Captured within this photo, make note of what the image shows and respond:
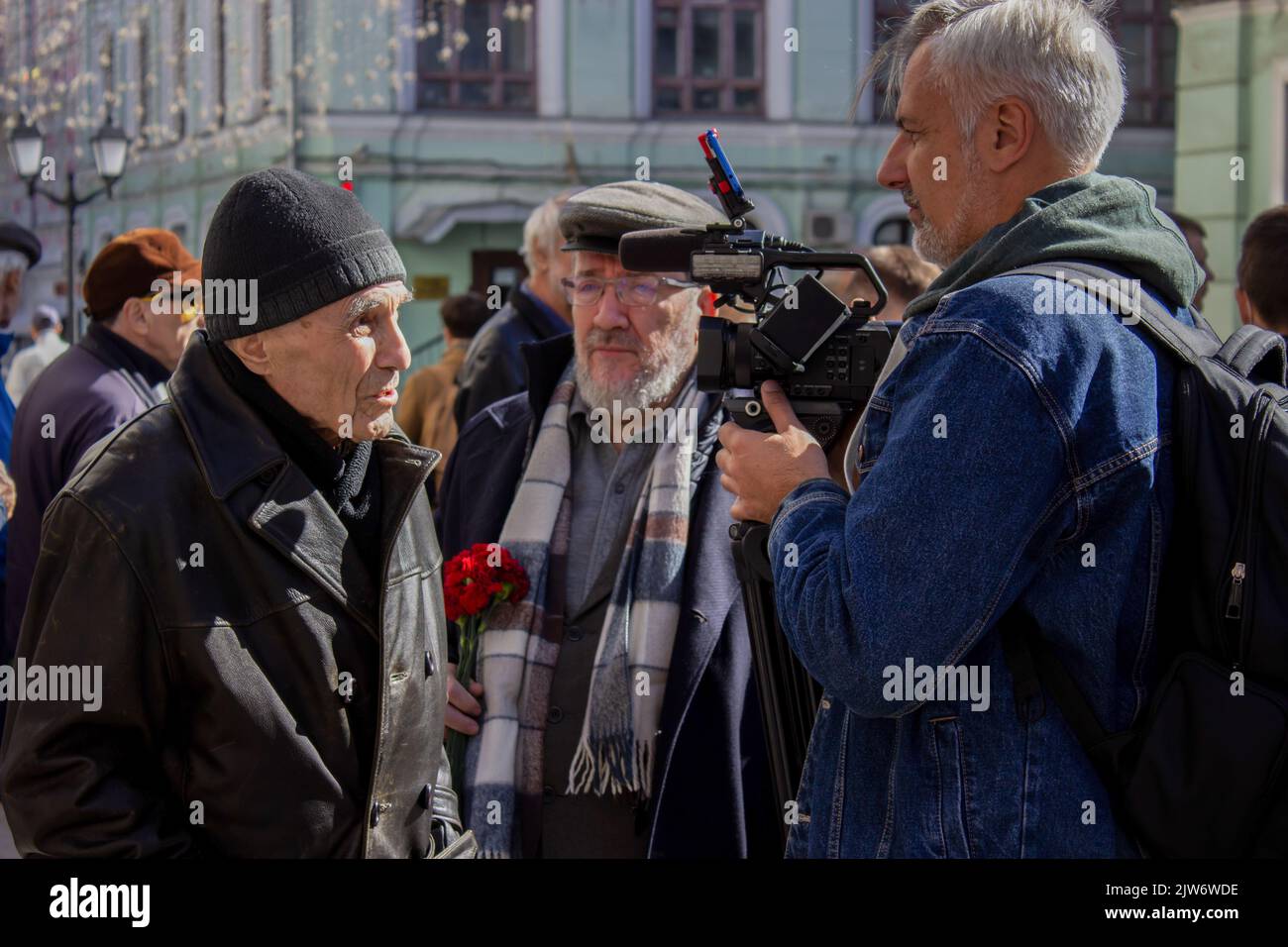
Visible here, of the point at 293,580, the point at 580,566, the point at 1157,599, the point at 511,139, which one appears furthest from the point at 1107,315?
the point at 511,139

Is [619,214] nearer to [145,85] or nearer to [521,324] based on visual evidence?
[521,324]

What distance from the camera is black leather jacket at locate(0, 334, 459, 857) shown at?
210 centimetres

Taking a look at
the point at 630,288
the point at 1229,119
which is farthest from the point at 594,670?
the point at 1229,119

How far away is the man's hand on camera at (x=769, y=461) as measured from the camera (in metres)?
2.21

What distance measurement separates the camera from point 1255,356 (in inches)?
79.6

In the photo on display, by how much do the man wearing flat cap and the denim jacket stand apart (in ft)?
2.93

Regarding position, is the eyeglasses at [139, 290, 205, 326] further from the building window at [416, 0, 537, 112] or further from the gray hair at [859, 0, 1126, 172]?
the building window at [416, 0, 537, 112]

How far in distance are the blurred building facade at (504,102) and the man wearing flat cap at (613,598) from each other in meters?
12.7

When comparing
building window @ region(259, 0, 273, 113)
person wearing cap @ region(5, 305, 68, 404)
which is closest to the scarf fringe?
person wearing cap @ region(5, 305, 68, 404)

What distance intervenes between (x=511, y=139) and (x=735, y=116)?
2.46m

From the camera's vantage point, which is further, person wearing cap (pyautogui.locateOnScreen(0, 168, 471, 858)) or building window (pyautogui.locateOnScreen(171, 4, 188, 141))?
building window (pyautogui.locateOnScreen(171, 4, 188, 141))

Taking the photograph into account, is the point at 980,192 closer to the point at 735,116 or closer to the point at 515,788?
the point at 515,788

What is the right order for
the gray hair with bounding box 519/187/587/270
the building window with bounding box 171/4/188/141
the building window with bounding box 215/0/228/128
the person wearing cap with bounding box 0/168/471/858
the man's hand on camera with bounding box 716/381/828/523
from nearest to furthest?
the person wearing cap with bounding box 0/168/471/858 → the man's hand on camera with bounding box 716/381/828/523 → the gray hair with bounding box 519/187/587/270 → the building window with bounding box 171/4/188/141 → the building window with bounding box 215/0/228/128

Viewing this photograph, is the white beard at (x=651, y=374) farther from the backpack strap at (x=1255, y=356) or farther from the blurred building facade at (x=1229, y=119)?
the blurred building facade at (x=1229, y=119)
